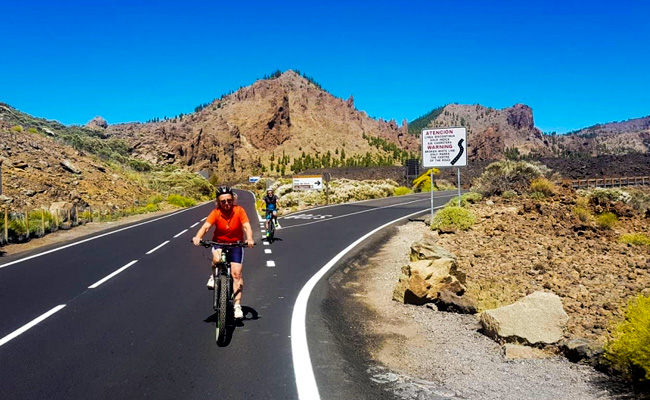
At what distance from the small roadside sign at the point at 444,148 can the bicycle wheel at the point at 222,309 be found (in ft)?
A: 46.9

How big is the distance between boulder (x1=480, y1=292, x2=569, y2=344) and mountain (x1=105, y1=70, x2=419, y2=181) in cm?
8908

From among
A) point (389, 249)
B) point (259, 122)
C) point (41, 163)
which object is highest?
point (259, 122)

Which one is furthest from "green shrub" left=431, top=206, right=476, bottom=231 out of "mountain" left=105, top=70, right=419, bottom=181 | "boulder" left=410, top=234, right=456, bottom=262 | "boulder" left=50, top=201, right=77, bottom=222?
"mountain" left=105, top=70, right=419, bottom=181

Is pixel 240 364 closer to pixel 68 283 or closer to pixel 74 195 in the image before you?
pixel 68 283

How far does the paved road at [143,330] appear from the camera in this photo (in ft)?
16.1

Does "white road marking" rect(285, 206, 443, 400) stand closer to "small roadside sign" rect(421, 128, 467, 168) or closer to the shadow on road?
the shadow on road

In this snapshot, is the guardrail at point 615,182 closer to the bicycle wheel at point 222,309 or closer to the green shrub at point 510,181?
the green shrub at point 510,181

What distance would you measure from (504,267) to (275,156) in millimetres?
146098

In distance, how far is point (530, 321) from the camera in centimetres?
616

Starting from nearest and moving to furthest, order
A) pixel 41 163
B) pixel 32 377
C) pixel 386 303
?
pixel 32 377, pixel 386 303, pixel 41 163

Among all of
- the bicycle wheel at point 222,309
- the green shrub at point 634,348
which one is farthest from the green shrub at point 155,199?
the green shrub at point 634,348

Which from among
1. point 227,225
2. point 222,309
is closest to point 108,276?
point 227,225

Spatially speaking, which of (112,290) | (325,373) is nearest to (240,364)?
(325,373)

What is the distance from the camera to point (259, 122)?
16212cm
